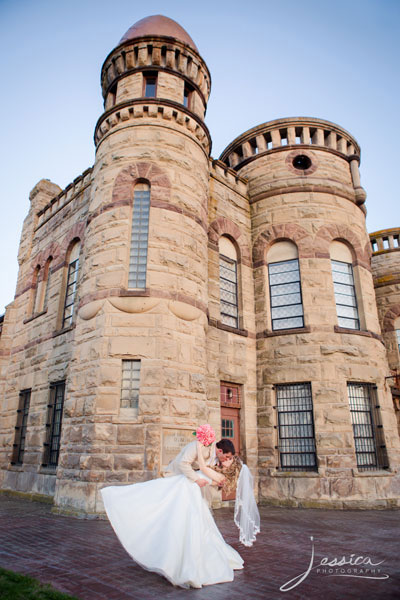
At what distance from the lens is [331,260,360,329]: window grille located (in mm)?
14328

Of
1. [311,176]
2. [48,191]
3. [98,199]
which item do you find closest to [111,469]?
[98,199]

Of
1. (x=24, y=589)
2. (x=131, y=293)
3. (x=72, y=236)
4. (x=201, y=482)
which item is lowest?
(x=24, y=589)

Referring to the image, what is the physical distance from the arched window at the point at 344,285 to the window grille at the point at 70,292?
8.84m

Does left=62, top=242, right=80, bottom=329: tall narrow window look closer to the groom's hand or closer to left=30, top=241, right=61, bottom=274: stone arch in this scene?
left=30, top=241, right=61, bottom=274: stone arch

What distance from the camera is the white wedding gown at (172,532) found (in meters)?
4.66

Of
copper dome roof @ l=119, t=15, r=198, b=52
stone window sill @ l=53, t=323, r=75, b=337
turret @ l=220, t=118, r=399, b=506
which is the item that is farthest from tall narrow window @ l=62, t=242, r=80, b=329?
copper dome roof @ l=119, t=15, r=198, b=52

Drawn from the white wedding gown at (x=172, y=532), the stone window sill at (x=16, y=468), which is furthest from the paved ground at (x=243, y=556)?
the stone window sill at (x=16, y=468)

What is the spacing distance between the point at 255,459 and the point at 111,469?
5.30 meters

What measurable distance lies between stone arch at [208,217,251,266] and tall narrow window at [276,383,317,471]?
15.6ft

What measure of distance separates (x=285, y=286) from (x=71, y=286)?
745 centimetres

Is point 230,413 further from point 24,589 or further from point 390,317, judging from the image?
point 390,317

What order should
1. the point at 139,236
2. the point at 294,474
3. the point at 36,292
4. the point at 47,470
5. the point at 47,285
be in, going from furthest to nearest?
the point at 36,292
the point at 47,285
the point at 47,470
the point at 294,474
the point at 139,236

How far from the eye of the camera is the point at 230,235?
14.9 metres

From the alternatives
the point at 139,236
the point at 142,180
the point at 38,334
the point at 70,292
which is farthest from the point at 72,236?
the point at 139,236
